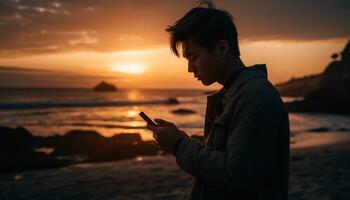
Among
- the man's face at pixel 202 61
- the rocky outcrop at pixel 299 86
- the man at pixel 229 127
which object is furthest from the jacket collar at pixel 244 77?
the rocky outcrop at pixel 299 86

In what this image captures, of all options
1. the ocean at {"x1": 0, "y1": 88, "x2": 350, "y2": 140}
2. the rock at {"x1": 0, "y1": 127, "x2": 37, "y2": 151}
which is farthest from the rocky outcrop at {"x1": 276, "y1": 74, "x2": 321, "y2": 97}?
the rock at {"x1": 0, "y1": 127, "x2": 37, "y2": 151}

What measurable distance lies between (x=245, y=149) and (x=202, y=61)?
594 millimetres

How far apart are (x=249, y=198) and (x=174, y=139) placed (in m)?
0.51

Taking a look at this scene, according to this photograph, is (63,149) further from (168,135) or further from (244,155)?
(244,155)

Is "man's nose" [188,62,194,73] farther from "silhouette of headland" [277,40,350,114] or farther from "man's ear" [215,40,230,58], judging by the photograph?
"silhouette of headland" [277,40,350,114]

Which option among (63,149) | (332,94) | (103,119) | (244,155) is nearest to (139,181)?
(63,149)

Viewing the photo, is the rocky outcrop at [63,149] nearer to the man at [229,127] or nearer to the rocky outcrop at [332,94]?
the man at [229,127]

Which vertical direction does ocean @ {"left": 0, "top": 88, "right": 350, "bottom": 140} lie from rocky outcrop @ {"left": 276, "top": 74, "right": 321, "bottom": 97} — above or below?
above

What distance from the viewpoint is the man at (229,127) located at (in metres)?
1.80

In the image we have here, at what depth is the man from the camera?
1801 millimetres

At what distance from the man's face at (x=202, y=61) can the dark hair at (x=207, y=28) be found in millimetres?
31

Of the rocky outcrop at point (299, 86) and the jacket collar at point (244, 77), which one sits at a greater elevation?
the jacket collar at point (244, 77)

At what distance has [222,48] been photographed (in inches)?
81.9

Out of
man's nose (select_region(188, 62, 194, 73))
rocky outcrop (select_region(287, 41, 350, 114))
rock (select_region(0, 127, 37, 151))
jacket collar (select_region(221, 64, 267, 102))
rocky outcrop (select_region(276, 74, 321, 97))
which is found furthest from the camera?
rocky outcrop (select_region(276, 74, 321, 97))
